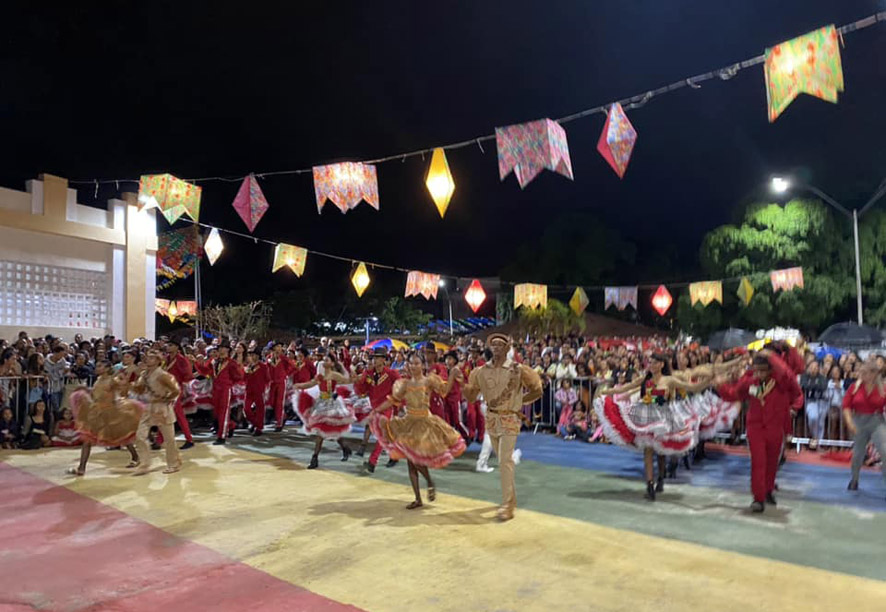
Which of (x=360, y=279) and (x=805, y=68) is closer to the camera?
(x=805, y=68)

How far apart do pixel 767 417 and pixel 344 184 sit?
28.9 feet

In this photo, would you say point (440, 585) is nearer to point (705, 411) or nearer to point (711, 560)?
point (711, 560)

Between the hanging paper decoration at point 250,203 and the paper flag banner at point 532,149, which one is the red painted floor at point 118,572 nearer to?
the paper flag banner at point 532,149

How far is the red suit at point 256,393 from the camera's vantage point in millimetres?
13469

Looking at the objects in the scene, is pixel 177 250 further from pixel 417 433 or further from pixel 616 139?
pixel 417 433

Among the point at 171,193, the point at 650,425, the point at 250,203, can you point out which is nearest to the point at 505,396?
the point at 650,425

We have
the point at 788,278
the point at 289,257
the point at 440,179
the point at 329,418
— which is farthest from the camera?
the point at 788,278

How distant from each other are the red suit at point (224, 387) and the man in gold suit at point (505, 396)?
7167 millimetres

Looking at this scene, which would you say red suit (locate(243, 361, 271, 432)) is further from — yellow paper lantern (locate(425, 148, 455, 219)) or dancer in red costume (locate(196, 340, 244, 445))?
yellow paper lantern (locate(425, 148, 455, 219))

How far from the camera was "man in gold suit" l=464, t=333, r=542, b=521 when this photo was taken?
681cm

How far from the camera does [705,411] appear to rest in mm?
9234

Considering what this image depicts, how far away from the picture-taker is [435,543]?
5.84 metres

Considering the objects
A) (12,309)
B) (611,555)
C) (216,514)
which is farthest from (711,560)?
(12,309)

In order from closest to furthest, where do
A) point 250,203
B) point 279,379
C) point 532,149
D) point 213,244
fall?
point 532,149 < point 279,379 < point 250,203 < point 213,244
